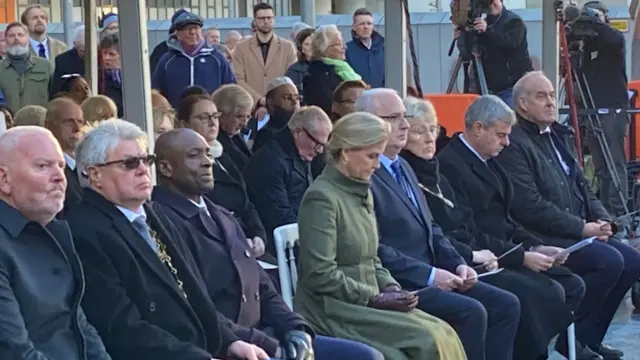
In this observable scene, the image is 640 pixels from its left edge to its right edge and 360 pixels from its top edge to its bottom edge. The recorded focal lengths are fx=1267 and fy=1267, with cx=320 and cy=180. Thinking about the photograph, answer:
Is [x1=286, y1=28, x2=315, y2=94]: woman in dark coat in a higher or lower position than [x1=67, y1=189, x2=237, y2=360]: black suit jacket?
higher

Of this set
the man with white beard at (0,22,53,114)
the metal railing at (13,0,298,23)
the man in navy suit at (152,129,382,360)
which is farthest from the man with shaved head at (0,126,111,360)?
the metal railing at (13,0,298,23)

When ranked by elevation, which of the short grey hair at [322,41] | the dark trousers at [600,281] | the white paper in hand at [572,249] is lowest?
the dark trousers at [600,281]

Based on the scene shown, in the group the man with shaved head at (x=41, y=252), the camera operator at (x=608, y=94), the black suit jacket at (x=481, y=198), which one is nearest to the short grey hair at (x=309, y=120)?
the black suit jacket at (x=481, y=198)

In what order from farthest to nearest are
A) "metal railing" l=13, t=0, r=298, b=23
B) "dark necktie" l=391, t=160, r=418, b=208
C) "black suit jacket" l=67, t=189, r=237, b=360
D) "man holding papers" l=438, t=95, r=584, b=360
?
"metal railing" l=13, t=0, r=298, b=23, "man holding papers" l=438, t=95, r=584, b=360, "dark necktie" l=391, t=160, r=418, b=208, "black suit jacket" l=67, t=189, r=237, b=360

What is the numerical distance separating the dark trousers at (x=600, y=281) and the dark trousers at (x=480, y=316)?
1.00 m

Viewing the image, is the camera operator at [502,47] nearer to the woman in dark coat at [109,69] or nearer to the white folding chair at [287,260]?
the woman in dark coat at [109,69]

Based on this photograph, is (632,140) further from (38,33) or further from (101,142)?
(101,142)

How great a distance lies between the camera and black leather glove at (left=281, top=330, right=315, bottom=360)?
4.30 metres

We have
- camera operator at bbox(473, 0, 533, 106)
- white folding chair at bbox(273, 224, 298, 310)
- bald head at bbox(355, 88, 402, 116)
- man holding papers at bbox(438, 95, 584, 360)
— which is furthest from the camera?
Result: camera operator at bbox(473, 0, 533, 106)

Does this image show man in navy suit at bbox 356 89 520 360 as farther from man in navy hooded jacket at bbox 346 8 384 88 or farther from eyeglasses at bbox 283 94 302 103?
man in navy hooded jacket at bbox 346 8 384 88

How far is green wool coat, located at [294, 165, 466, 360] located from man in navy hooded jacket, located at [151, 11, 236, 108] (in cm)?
344

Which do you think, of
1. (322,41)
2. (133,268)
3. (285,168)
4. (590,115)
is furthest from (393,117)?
(590,115)

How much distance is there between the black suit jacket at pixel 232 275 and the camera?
4.33 m

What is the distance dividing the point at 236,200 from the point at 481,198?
3.71ft
